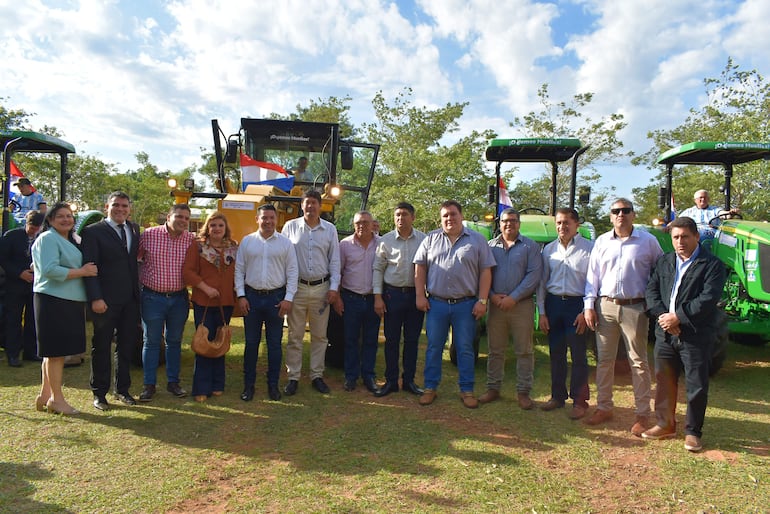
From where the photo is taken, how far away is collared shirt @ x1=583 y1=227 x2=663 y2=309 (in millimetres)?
4172

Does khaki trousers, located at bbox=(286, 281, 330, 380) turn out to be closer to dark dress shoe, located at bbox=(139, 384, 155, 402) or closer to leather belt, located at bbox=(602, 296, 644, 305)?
dark dress shoe, located at bbox=(139, 384, 155, 402)

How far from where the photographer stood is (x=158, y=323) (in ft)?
15.8

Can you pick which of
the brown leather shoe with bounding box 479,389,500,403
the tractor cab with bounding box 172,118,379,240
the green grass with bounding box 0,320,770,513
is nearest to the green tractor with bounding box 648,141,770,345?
the green grass with bounding box 0,320,770,513

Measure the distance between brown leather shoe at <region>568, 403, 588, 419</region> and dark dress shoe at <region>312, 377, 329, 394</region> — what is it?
2.19m

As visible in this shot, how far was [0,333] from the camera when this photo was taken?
622cm

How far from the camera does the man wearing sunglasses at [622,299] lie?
4172 millimetres

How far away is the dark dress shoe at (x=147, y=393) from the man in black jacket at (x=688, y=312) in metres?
4.18

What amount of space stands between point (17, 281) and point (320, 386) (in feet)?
12.0

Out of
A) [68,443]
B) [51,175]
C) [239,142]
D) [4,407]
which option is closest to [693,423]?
[68,443]

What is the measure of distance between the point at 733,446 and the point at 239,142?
20.8 feet

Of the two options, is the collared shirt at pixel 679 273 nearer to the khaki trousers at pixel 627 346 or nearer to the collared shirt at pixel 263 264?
the khaki trousers at pixel 627 346

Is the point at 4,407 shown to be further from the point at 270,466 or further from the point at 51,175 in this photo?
the point at 51,175

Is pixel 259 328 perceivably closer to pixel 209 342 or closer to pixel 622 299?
pixel 209 342

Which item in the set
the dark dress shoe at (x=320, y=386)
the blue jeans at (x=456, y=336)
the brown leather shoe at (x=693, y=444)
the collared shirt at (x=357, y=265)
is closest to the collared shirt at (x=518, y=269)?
the blue jeans at (x=456, y=336)
